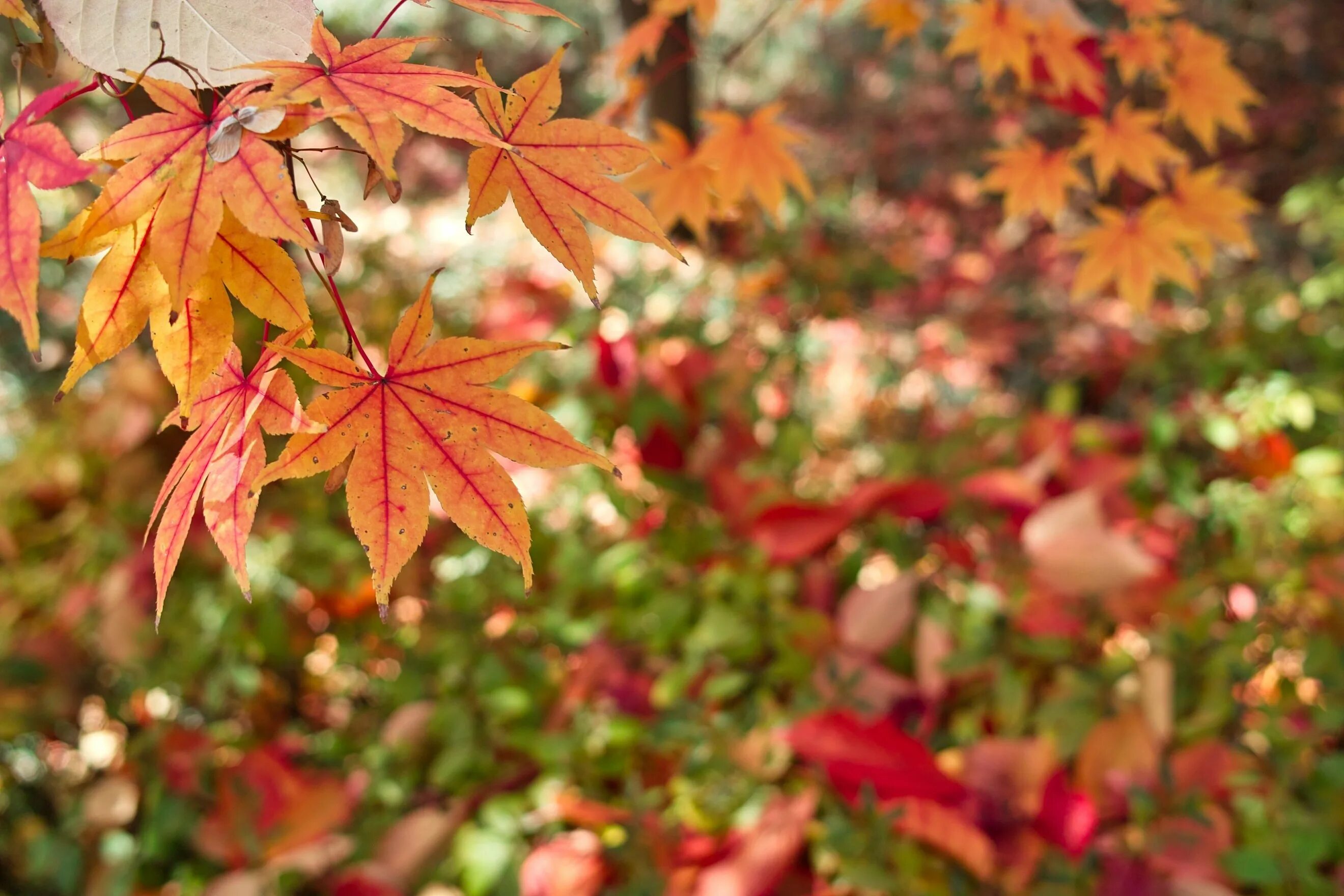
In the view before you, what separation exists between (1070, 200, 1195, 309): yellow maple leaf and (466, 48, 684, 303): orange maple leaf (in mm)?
985

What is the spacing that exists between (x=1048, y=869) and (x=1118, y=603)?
23.8 inches

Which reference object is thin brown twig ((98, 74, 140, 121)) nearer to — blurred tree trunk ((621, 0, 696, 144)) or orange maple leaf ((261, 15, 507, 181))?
orange maple leaf ((261, 15, 507, 181))

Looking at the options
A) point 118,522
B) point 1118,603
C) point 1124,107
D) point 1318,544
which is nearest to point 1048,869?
point 1118,603

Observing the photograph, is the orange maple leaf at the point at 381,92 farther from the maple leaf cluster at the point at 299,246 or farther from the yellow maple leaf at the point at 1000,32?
the yellow maple leaf at the point at 1000,32

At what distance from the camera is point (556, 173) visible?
0.66 m

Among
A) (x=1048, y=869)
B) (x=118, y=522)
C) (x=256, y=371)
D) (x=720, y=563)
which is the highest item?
(x=118, y=522)

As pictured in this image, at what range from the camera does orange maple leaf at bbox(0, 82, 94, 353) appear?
20.0 inches

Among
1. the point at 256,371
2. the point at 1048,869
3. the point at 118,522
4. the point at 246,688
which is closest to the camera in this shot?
the point at 256,371

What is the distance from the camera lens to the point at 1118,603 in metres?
1.79

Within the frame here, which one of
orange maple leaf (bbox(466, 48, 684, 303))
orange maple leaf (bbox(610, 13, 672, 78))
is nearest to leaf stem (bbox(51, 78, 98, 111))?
orange maple leaf (bbox(466, 48, 684, 303))

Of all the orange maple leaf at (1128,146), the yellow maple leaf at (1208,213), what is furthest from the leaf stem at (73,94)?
the yellow maple leaf at (1208,213)

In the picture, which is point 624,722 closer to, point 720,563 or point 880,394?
point 720,563

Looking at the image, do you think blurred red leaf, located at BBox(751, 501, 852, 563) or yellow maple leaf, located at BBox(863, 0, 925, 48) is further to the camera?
blurred red leaf, located at BBox(751, 501, 852, 563)

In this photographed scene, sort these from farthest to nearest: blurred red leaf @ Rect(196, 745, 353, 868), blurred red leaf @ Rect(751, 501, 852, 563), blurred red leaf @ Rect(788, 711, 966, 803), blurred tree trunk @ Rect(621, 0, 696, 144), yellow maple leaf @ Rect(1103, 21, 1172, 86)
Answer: blurred tree trunk @ Rect(621, 0, 696, 144) < blurred red leaf @ Rect(751, 501, 852, 563) < blurred red leaf @ Rect(196, 745, 353, 868) < blurred red leaf @ Rect(788, 711, 966, 803) < yellow maple leaf @ Rect(1103, 21, 1172, 86)
